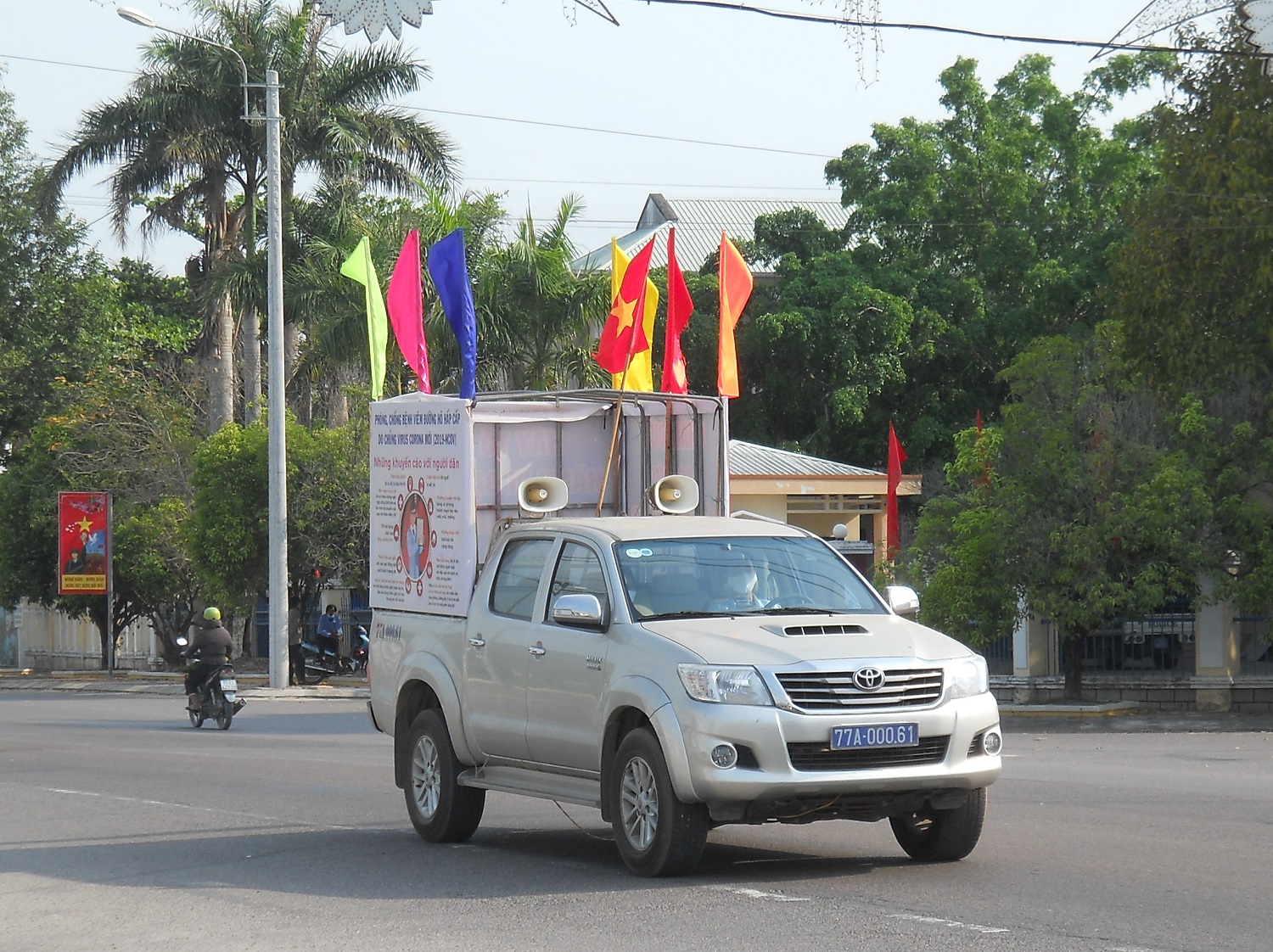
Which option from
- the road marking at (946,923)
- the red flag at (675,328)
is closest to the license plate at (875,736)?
the road marking at (946,923)

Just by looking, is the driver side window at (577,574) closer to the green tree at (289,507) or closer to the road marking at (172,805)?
the road marking at (172,805)

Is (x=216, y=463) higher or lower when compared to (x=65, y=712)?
higher

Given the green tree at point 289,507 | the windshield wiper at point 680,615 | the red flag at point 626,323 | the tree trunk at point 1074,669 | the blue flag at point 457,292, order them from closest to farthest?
the windshield wiper at point 680,615 → the blue flag at point 457,292 → the red flag at point 626,323 → the tree trunk at point 1074,669 → the green tree at point 289,507

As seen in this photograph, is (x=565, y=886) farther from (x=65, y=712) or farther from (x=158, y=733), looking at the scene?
(x=65, y=712)

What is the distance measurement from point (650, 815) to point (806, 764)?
35.4 inches

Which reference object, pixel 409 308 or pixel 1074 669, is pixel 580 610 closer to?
pixel 409 308

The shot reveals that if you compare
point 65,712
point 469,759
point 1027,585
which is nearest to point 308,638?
point 65,712

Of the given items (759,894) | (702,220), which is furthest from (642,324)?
(702,220)

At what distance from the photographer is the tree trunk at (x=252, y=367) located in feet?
125

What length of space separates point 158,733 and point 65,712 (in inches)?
229

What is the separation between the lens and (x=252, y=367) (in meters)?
39.5

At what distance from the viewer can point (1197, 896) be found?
795cm

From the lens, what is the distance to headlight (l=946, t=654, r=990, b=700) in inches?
335

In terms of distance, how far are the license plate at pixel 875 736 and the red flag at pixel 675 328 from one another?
9.41 metres
